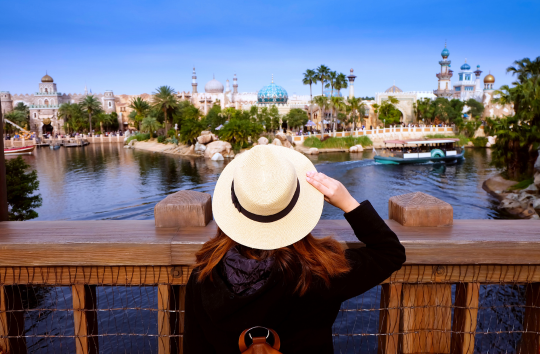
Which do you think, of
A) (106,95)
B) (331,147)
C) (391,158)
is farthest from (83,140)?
(391,158)

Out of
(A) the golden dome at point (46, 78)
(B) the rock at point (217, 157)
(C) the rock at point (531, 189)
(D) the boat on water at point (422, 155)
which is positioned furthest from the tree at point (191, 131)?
(A) the golden dome at point (46, 78)

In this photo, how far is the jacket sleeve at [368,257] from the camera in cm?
119

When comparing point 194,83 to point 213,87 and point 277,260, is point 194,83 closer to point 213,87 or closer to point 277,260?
point 213,87

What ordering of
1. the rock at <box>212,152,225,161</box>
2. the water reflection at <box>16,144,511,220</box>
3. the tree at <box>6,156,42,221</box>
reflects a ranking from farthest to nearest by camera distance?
the rock at <box>212,152,225,161</box> < the water reflection at <box>16,144,511,220</box> < the tree at <box>6,156,42,221</box>

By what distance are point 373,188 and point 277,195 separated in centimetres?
2320

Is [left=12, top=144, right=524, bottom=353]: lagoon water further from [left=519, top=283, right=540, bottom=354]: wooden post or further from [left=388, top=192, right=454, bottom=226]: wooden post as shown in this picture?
[left=388, top=192, right=454, bottom=226]: wooden post

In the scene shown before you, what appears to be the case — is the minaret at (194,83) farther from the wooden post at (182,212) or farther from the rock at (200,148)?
the wooden post at (182,212)

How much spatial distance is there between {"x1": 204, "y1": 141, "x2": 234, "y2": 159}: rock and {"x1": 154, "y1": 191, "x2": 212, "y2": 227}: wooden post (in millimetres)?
35722

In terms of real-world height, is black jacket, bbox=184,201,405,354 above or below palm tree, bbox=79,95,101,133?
below

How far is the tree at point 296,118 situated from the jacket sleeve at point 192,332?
48977mm

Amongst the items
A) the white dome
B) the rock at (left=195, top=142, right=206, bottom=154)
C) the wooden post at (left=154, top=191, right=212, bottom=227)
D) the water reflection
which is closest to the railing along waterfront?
the wooden post at (left=154, top=191, right=212, bottom=227)

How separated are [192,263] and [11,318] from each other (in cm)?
73

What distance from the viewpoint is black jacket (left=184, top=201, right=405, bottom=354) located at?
1.11 meters

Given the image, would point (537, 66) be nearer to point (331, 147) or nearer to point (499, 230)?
point (331, 147)
